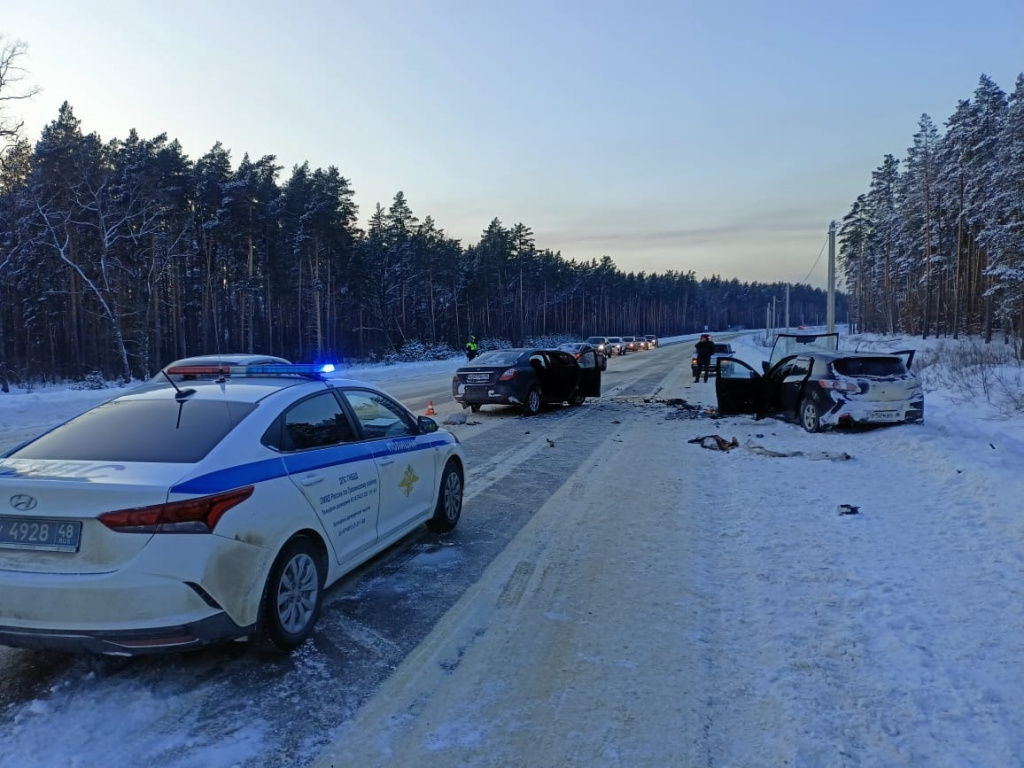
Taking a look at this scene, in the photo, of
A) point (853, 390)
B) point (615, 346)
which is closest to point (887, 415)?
point (853, 390)

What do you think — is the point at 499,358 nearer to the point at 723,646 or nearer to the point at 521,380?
the point at 521,380

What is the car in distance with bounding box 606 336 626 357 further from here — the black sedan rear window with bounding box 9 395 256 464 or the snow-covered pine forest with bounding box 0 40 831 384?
the black sedan rear window with bounding box 9 395 256 464

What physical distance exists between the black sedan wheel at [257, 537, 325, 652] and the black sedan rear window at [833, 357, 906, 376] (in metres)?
10.2

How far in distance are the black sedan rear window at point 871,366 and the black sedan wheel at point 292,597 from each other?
1023 cm

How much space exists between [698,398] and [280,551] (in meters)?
16.5

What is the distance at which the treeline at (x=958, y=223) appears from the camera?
40.3 m

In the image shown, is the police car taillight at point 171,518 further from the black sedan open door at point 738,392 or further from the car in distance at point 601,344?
the car in distance at point 601,344

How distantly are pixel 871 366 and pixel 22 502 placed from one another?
1197cm

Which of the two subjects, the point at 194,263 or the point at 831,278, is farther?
the point at 194,263

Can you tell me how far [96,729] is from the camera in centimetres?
296

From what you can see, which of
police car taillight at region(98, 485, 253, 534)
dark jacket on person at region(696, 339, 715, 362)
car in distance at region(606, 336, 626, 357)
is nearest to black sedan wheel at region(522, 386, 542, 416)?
dark jacket on person at region(696, 339, 715, 362)

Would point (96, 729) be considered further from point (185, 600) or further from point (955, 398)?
point (955, 398)

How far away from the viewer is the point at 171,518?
3.05 m

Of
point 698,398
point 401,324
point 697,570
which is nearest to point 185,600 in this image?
point 697,570
